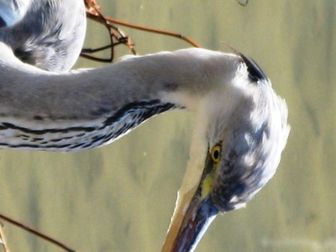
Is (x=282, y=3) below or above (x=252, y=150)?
below

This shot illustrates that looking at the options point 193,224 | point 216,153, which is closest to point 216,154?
point 216,153

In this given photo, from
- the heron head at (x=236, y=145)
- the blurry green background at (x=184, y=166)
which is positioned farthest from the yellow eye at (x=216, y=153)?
the blurry green background at (x=184, y=166)

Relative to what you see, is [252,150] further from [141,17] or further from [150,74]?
[141,17]

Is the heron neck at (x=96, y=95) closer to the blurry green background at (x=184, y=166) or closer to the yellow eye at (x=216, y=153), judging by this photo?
the yellow eye at (x=216, y=153)

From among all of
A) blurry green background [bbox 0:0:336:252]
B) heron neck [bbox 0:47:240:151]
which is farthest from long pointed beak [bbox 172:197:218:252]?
blurry green background [bbox 0:0:336:252]

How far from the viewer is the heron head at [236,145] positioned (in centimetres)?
150

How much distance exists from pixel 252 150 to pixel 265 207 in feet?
5.48

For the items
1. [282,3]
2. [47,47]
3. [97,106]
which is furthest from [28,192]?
[97,106]

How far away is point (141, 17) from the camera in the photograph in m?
2.73

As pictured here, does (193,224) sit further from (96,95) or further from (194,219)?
(96,95)

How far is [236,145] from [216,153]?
0.05m

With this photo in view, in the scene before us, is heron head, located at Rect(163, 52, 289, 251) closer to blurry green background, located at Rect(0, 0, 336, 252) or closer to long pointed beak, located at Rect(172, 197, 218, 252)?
long pointed beak, located at Rect(172, 197, 218, 252)

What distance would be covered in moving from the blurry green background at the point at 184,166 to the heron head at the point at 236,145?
1145 mm

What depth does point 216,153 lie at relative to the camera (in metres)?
1.54
